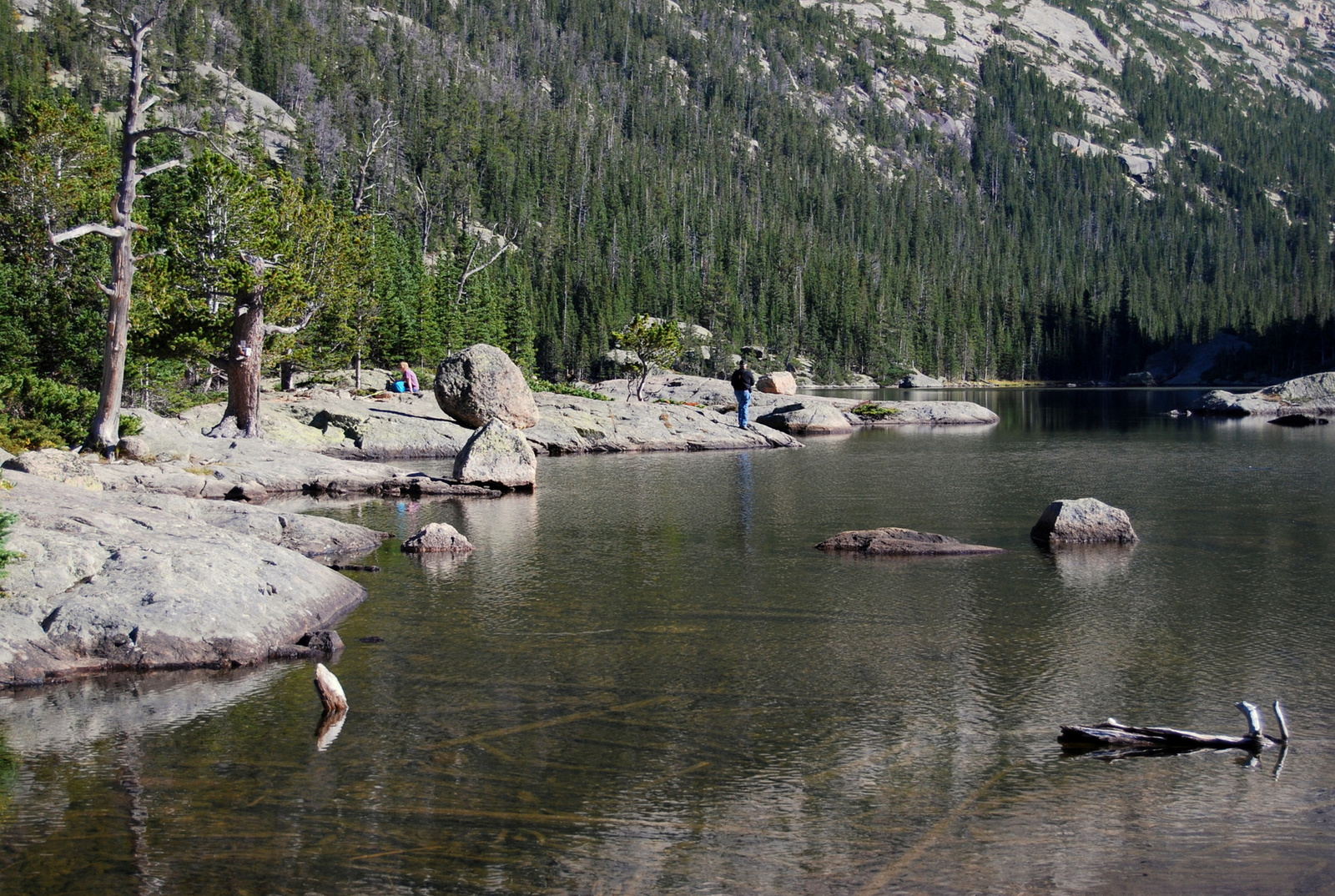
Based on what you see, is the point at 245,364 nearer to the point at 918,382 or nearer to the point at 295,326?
the point at 295,326

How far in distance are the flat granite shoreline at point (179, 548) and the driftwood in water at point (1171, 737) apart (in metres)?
8.73

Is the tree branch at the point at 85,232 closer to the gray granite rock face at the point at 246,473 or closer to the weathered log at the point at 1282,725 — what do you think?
the gray granite rock face at the point at 246,473

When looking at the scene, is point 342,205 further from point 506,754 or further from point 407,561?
point 506,754

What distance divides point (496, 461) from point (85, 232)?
10936 millimetres

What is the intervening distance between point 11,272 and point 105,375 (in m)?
16.4

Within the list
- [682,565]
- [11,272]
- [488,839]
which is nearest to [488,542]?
[682,565]

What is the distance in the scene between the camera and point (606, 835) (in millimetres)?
8047

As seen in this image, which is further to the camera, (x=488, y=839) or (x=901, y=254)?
(x=901, y=254)

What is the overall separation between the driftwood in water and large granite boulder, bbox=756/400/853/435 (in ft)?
146

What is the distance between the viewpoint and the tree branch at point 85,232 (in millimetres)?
21844

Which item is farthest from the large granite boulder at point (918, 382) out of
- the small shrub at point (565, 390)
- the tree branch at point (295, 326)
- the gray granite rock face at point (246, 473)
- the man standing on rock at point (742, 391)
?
the gray granite rock face at point (246, 473)

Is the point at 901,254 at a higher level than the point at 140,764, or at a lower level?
higher

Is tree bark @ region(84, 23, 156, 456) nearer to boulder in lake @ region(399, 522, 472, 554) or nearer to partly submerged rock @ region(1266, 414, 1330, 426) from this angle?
boulder in lake @ region(399, 522, 472, 554)

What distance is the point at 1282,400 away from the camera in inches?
2913
